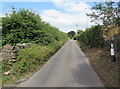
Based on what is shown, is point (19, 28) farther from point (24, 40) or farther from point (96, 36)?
point (96, 36)

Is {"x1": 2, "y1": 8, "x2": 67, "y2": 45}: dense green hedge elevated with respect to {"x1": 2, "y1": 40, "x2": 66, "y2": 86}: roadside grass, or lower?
elevated

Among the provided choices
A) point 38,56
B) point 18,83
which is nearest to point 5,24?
point 38,56

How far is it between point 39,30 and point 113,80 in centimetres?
657

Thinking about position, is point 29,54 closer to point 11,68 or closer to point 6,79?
point 11,68

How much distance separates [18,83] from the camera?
3.79 metres

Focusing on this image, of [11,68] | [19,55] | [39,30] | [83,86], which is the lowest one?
[83,86]

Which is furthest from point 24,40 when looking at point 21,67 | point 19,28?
point 21,67

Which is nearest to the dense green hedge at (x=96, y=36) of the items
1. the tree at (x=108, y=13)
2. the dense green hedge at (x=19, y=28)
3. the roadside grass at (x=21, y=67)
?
the tree at (x=108, y=13)

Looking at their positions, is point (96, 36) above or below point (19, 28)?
below

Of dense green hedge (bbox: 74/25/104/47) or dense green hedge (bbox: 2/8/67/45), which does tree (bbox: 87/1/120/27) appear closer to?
dense green hedge (bbox: 74/25/104/47)

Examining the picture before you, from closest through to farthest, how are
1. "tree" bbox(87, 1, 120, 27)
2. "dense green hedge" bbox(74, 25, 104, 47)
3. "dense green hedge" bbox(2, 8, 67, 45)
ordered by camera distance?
"tree" bbox(87, 1, 120, 27) < "dense green hedge" bbox(2, 8, 67, 45) < "dense green hedge" bbox(74, 25, 104, 47)

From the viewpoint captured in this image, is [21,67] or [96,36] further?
[96,36]

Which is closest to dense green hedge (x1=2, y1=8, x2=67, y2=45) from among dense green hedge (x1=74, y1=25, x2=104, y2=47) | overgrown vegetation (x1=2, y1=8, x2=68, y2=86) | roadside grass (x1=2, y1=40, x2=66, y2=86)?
overgrown vegetation (x1=2, y1=8, x2=68, y2=86)

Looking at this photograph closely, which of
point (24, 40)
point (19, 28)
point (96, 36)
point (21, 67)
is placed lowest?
point (21, 67)
